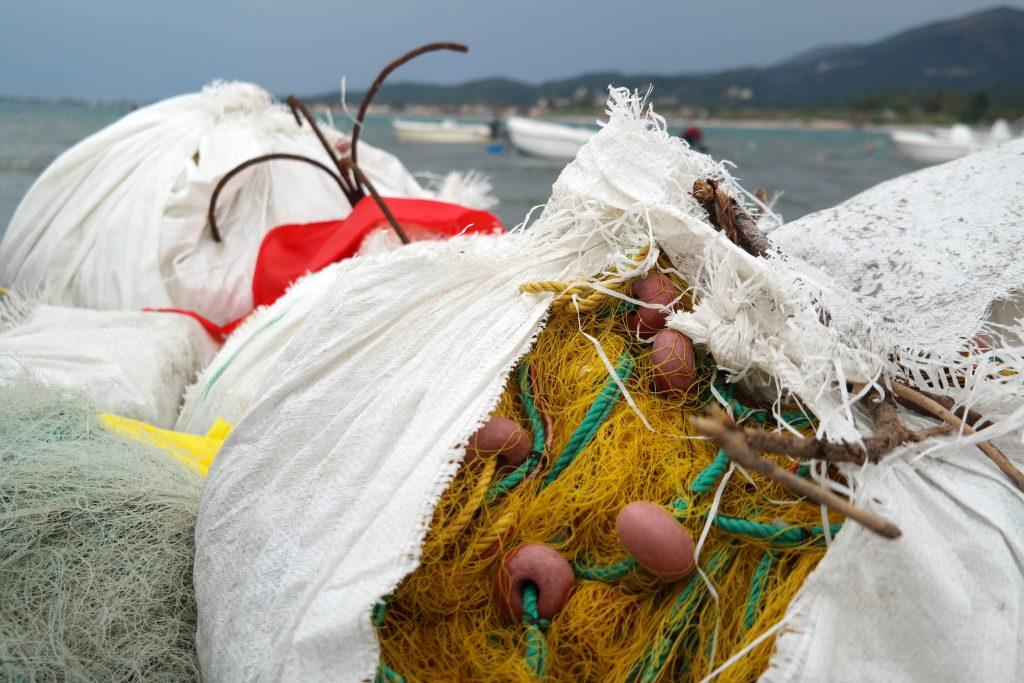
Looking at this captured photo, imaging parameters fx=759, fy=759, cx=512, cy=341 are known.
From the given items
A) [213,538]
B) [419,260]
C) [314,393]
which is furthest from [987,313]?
[213,538]

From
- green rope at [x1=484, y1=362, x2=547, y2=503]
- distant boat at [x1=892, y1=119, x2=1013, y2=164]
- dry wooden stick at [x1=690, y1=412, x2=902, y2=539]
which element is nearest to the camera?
dry wooden stick at [x1=690, y1=412, x2=902, y2=539]

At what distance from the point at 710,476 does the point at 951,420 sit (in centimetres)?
45

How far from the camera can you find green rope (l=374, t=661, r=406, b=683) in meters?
1.17

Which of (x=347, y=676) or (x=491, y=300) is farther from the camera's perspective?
(x=491, y=300)

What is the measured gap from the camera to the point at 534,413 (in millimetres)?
1453

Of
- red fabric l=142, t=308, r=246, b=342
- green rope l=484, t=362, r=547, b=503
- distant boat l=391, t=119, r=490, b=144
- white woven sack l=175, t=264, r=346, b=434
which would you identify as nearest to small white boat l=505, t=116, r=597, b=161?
distant boat l=391, t=119, r=490, b=144

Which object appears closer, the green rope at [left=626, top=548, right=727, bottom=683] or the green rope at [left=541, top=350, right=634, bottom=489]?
the green rope at [left=626, top=548, right=727, bottom=683]

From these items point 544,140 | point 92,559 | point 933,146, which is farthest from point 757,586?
point 933,146

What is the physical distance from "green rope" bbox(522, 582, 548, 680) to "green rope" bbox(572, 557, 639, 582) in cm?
8

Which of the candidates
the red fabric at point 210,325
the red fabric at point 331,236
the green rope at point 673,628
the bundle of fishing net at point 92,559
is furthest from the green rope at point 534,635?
the red fabric at point 210,325

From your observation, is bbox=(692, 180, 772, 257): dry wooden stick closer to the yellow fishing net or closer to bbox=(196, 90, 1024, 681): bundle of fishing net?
bbox=(196, 90, 1024, 681): bundle of fishing net

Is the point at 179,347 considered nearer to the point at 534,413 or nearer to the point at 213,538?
the point at 213,538

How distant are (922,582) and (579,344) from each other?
2.35 feet

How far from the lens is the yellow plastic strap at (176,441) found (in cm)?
169
